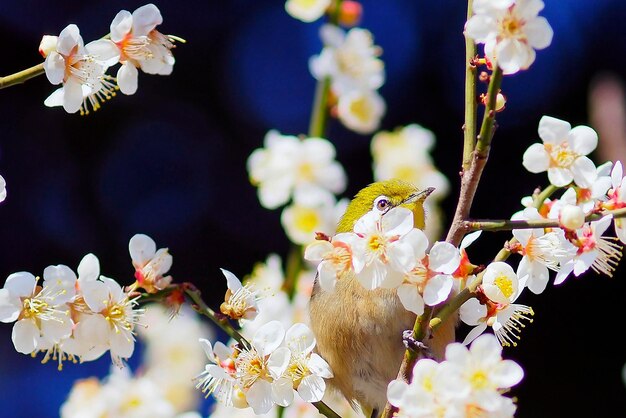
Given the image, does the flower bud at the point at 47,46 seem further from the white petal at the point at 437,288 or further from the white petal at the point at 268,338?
the white petal at the point at 437,288

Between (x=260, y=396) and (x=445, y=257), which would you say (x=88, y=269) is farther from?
(x=445, y=257)

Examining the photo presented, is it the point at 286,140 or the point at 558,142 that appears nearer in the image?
the point at 558,142

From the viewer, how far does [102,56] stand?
1441 mm

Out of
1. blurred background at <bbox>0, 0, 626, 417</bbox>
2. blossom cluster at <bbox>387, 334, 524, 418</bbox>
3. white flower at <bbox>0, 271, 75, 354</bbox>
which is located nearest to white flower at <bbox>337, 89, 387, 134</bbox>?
white flower at <bbox>0, 271, 75, 354</bbox>

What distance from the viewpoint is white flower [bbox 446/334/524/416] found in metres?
1.17

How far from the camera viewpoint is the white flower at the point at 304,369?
58.3 inches

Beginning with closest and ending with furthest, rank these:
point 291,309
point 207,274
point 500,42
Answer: point 500,42 < point 291,309 < point 207,274

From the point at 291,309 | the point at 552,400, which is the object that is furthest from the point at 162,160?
the point at 291,309

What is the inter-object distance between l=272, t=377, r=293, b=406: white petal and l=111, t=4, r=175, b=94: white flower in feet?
1.71

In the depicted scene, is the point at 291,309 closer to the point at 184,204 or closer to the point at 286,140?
the point at 286,140

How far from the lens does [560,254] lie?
139 cm

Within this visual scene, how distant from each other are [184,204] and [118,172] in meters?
0.52

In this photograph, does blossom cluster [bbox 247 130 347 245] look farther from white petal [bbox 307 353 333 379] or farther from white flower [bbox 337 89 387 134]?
white petal [bbox 307 353 333 379]

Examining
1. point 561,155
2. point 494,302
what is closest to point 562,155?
point 561,155
